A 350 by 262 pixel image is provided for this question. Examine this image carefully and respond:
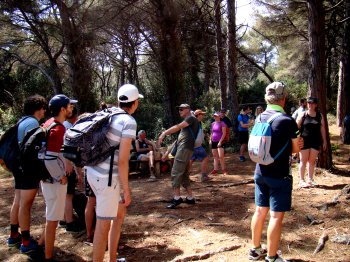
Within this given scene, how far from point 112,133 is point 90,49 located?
1247 cm

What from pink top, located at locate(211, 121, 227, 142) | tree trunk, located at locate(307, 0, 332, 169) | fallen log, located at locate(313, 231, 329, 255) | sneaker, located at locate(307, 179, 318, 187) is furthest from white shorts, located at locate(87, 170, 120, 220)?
tree trunk, located at locate(307, 0, 332, 169)

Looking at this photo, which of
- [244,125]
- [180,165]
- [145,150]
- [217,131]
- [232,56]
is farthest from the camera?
[232,56]

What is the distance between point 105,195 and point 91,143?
477 millimetres

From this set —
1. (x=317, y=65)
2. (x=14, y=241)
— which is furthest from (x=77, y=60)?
(x=14, y=241)

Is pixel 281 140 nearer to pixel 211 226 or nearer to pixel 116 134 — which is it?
pixel 116 134

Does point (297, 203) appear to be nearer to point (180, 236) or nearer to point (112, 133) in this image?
point (180, 236)

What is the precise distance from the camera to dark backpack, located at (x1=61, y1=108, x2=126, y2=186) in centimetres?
306

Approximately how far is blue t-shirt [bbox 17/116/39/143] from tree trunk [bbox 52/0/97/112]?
10.5 m

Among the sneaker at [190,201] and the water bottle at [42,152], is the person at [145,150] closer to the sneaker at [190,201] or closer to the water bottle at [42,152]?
the sneaker at [190,201]

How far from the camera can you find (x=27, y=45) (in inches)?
736

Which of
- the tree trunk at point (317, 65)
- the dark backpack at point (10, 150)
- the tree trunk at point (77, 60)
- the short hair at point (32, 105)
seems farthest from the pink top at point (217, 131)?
the tree trunk at point (77, 60)

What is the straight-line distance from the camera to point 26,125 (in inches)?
164

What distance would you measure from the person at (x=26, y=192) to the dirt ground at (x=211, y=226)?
0.15 meters

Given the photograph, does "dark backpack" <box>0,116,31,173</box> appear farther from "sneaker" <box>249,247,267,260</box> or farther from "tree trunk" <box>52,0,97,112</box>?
"tree trunk" <box>52,0,97,112</box>
